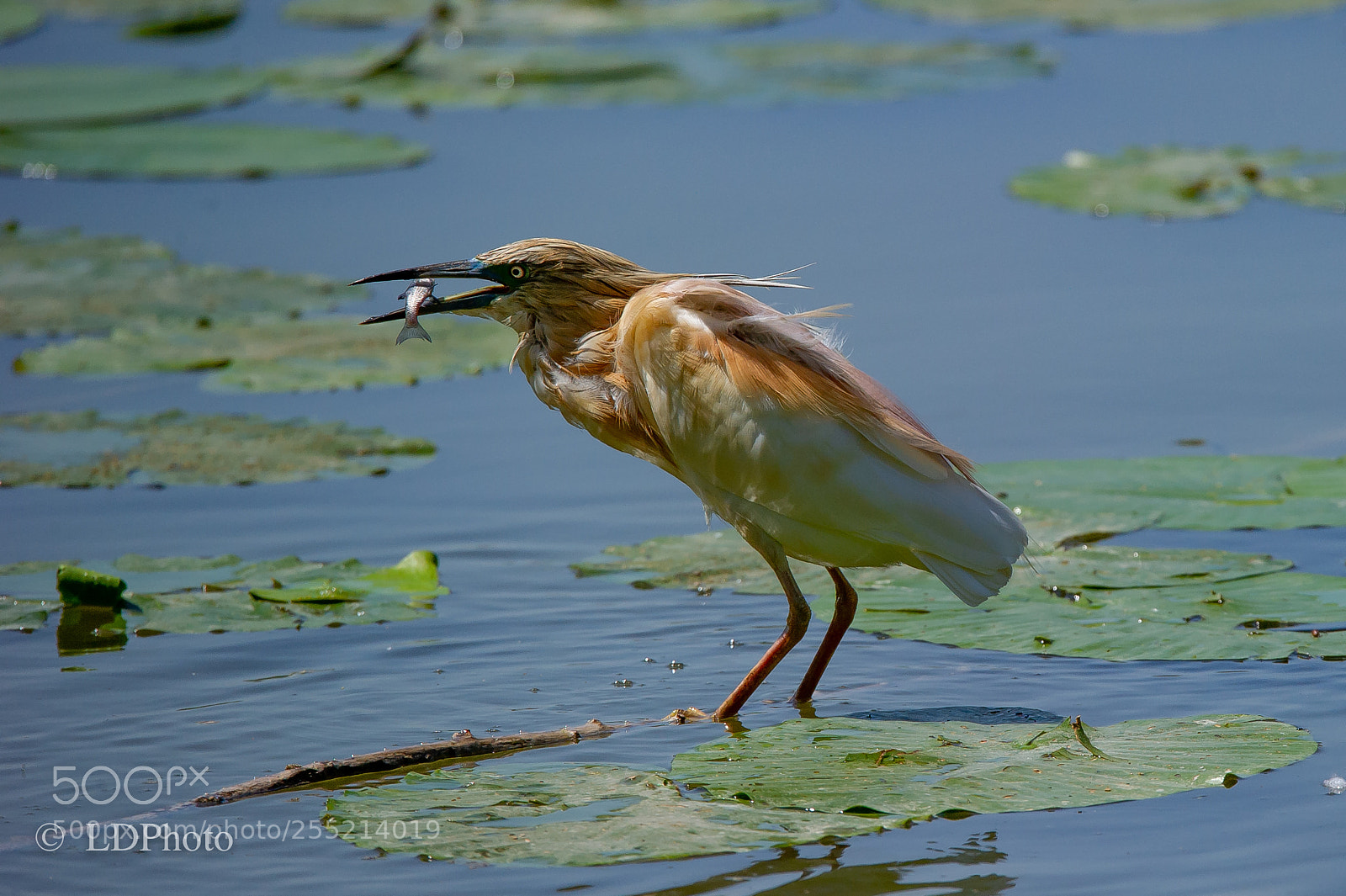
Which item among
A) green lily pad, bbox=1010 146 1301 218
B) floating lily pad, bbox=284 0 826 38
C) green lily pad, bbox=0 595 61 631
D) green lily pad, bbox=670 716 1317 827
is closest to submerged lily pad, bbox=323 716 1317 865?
green lily pad, bbox=670 716 1317 827

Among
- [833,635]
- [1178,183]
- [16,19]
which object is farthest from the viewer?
[16,19]

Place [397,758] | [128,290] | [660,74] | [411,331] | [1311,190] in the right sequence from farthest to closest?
[660,74] → [1311,190] → [128,290] → [411,331] → [397,758]

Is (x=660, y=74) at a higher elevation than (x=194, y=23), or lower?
lower

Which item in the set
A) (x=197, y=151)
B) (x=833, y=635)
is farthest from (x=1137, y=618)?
(x=197, y=151)

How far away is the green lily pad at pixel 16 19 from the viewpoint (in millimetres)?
14812

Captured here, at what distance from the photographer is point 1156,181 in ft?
32.9

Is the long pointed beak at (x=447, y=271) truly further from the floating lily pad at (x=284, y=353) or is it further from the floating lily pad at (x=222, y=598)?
the floating lily pad at (x=284, y=353)

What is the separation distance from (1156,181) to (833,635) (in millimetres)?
6128

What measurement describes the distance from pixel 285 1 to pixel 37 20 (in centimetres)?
326

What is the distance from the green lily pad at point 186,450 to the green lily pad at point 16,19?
8.48 meters

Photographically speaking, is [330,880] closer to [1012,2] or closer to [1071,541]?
[1071,541]

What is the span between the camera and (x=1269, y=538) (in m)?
5.96

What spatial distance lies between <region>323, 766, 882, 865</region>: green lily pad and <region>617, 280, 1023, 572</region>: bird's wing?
3.19 ft

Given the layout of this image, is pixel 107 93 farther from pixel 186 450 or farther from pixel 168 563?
pixel 168 563
